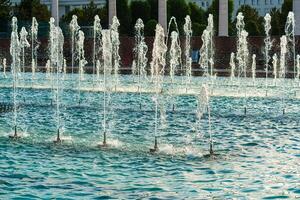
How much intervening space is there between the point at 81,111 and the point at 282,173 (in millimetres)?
7432

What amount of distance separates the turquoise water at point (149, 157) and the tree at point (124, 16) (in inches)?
1106

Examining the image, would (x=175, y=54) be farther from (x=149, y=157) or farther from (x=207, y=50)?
(x=149, y=157)

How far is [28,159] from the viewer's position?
900 centimetres

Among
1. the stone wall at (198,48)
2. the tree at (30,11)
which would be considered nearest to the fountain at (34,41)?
the stone wall at (198,48)

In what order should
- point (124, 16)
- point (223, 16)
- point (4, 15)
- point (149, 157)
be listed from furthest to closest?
point (4, 15) → point (124, 16) → point (223, 16) → point (149, 157)

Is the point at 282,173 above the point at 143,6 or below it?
below

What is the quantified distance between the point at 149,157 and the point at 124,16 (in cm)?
3446

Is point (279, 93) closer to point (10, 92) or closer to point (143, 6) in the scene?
point (10, 92)

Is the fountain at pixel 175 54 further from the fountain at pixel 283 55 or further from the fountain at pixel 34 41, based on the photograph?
the fountain at pixel 34 41

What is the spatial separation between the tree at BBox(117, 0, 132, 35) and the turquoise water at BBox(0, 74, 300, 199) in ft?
92.2

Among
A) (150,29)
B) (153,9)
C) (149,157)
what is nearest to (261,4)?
(153,9)

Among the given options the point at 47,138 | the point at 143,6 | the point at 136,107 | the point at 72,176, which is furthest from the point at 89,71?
the point at 72,176

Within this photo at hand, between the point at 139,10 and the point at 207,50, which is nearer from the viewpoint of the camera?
the point at 207,50

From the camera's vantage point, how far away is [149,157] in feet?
30.1
